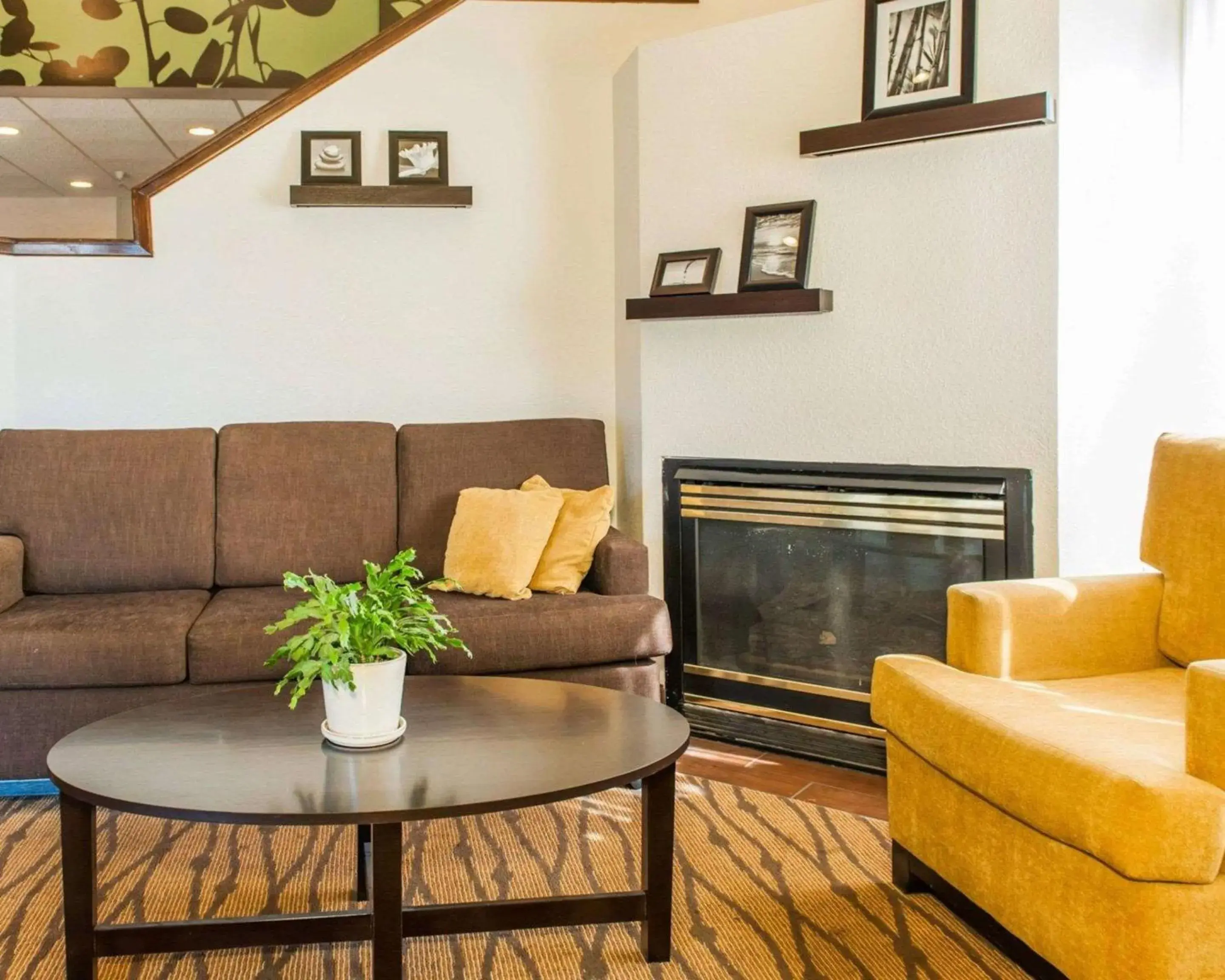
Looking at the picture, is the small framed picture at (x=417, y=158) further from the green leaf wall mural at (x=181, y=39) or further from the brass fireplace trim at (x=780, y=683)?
the brass fireplace trim at (x=780, y=683)

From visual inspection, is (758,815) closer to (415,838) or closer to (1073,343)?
(415,838)

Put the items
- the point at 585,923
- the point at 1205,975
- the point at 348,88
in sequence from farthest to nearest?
1. the point at 348,88
2. the point at 585,923
3. the point at 1205,975

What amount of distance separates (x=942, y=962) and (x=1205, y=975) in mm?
487

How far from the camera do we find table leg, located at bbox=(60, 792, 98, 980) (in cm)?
189

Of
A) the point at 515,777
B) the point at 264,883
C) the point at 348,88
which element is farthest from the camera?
the point at 348,88

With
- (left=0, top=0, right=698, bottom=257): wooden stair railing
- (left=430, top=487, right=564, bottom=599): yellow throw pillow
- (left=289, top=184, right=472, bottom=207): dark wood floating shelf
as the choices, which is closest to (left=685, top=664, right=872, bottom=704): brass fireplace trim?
(left=430, top=487, right=564, bottom=599): yellow throw pillow

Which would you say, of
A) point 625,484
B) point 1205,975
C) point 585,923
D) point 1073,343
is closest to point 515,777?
point 585,923

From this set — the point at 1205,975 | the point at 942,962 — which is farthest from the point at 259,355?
the point at 1205,975

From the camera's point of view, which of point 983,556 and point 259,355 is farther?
point 259,355

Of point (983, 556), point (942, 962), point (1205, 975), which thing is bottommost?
point (942, 962)

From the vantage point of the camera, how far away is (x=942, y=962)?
6.71 ft

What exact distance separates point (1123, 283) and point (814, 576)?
111 centimetres

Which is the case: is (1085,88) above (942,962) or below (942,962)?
above

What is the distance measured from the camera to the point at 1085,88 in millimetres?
2941
